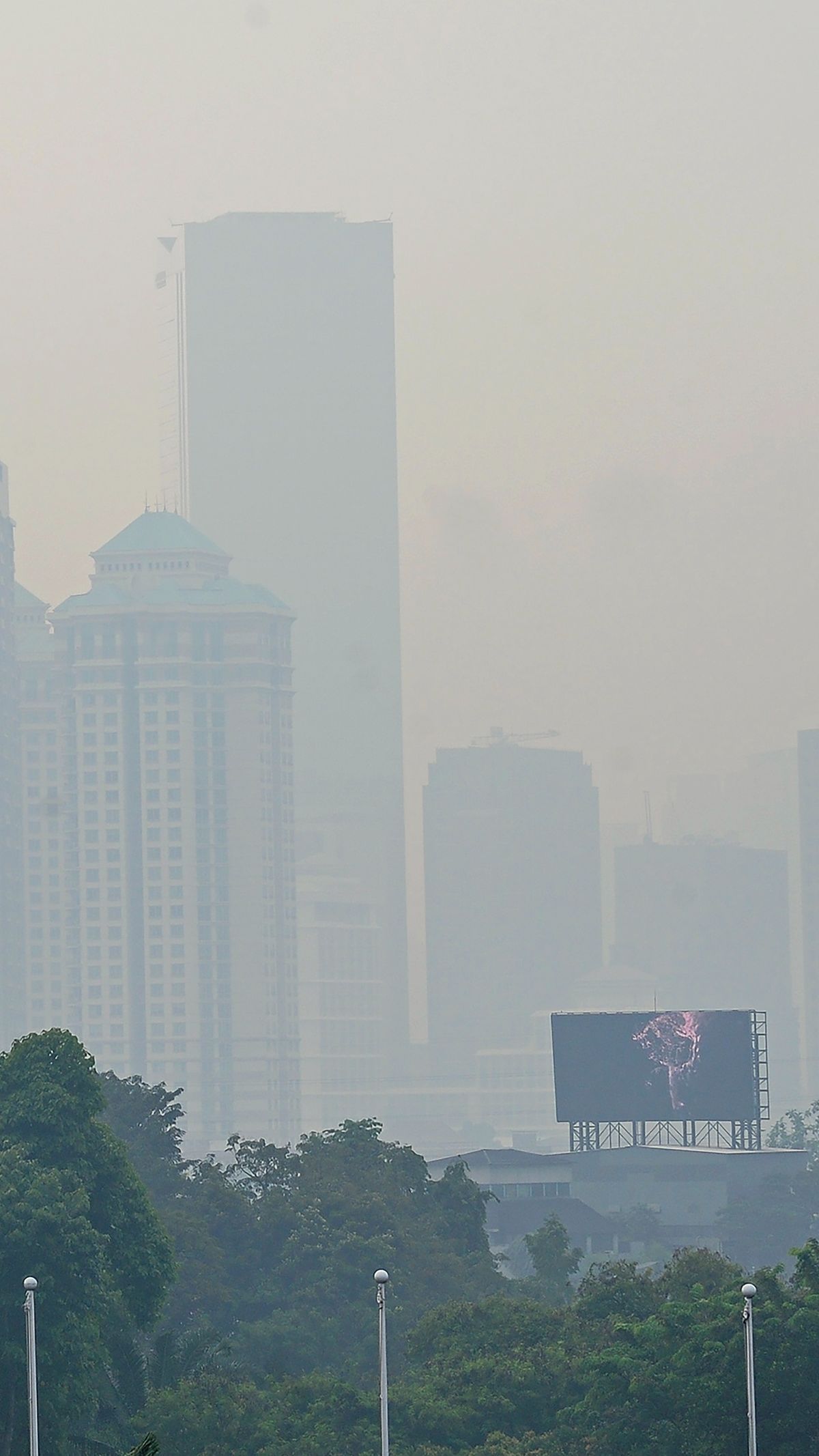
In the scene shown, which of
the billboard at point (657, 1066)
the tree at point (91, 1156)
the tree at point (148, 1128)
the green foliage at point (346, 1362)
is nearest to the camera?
the green foliage at point (346, 1362)

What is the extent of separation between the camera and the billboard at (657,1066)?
11288 centimetres

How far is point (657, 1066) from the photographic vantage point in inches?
4454

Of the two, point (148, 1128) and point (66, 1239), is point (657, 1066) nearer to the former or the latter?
point (148, 1128)

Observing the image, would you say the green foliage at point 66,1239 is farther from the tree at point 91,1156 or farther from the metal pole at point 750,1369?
the metal pole at point 750,1369

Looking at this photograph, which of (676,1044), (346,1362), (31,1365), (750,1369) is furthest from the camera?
(676,1044)

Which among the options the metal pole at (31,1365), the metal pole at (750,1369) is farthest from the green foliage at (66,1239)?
the metal pole at (750,1369)

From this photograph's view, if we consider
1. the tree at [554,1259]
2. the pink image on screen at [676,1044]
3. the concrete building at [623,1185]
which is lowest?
the concrete building at [623,1185]

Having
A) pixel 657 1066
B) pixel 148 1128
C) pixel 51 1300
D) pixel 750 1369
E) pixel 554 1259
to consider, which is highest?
pixel 148 1128

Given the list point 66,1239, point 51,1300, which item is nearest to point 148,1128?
point 66,1239

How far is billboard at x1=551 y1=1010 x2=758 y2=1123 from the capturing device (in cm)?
11288

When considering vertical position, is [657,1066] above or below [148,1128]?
below

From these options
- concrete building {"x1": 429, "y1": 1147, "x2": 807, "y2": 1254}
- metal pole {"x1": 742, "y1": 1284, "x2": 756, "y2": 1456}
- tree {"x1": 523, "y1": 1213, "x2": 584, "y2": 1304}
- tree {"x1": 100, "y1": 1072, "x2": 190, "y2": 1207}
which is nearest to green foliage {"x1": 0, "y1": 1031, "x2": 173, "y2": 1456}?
metal pole {"x1": 742, "y1": 1284, "x2": 756, "y2": 1456}

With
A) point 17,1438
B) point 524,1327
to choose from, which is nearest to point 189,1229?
point 524,1327

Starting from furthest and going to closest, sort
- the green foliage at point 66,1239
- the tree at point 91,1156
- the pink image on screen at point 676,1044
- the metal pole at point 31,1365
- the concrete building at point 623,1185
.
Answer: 1. the pink image on screen at point 676,1044
2. the concrete building at point 623,1185
3. the tree at point 91,1156
4. the green foliage at point 66,1239
5. the metal pole at point 31,1365
